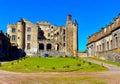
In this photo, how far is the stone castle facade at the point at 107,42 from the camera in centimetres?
5629

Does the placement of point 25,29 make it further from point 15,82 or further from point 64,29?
point 15,82

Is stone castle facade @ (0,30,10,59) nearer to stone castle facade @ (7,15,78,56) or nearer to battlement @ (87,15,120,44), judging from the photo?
stone castle facade @ (7,15,78,56)

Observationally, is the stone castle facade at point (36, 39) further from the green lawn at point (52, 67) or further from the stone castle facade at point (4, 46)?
the green lawn at point (52, 67)

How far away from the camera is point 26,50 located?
84.1 m

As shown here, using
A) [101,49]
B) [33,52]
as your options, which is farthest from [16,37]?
[101,49]

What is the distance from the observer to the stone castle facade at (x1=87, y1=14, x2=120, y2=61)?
185 ft

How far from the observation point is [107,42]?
64.3m

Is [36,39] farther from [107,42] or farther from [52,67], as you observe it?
[52,67]

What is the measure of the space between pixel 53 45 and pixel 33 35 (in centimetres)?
737

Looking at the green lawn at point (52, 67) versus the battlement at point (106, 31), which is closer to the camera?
the green lawn at point (52, 67)

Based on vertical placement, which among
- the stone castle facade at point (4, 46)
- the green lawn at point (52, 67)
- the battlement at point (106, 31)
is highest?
the battlement at point (106, 31)

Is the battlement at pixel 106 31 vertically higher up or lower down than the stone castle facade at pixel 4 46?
higher up

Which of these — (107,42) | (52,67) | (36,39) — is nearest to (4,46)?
(36,39)

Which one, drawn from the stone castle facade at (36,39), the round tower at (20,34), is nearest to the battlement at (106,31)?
the stone castle facade at (36,39)
